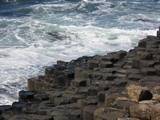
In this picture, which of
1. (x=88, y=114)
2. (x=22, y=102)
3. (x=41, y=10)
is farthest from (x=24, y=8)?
(x=88, y=114)

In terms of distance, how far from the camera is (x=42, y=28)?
2806cm

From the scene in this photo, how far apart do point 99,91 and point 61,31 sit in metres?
17.1

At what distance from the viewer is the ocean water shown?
19275mm

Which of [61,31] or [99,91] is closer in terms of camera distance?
[99,91]

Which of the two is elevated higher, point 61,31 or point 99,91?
point 99,91

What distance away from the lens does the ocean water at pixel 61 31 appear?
19.3 meters

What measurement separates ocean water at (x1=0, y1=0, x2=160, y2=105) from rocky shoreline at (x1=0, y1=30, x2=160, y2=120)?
2441 mm

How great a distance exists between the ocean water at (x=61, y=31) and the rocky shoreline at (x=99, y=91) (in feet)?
8.01

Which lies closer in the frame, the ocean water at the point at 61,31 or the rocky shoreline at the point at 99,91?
the rocky shoreline at the point at 99,91

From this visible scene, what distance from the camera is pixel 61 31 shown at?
2730cm

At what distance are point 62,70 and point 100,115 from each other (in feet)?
17.0

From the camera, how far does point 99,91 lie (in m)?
10.4

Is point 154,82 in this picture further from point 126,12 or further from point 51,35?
point 126,12

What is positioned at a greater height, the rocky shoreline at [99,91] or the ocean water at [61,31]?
the rocky shoreline at [99,91]
